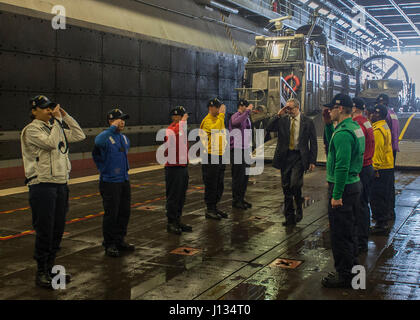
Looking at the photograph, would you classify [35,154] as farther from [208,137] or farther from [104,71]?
[104,71]

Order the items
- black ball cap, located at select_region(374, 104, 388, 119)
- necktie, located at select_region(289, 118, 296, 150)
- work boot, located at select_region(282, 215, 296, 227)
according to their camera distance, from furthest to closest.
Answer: necktie, located at select_region(289, 118, 296, 150) < work boot, located at select_region(282, 215, 296, 227) < black ball cap, located at select_region(374, 104, 388, 119)

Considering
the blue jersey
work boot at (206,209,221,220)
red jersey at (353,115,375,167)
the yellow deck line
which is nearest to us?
the blue jersey

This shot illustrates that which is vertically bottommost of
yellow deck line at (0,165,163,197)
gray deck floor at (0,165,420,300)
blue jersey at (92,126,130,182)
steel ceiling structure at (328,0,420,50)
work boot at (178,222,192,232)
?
gray deck floor at (0,165,420,300)

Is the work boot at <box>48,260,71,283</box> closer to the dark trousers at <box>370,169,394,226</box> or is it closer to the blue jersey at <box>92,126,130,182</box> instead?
the blue jersey at <box>92,126,130,182</box>

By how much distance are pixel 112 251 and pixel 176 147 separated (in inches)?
79.6

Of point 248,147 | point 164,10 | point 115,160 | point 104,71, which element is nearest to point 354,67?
point 164,10

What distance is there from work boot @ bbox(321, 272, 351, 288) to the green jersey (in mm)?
879

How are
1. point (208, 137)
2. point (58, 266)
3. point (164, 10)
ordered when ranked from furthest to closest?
1. point (164, 10)
2. point (208, 137)
3. point (58, 266)

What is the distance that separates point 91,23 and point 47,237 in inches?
429

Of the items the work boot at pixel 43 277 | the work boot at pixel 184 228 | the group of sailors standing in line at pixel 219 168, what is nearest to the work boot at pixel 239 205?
the group of sailors standing in line at pixel 219 168

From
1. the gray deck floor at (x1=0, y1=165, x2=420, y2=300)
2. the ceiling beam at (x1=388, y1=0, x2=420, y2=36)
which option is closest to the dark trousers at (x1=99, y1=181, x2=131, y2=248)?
the gray deck floor at (x1=0, y1=165, x2=420, y2=300)

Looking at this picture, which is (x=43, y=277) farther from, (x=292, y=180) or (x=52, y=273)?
(x=292, y=180)

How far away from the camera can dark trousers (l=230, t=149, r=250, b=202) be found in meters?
9.27

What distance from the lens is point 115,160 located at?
6.47 meters
